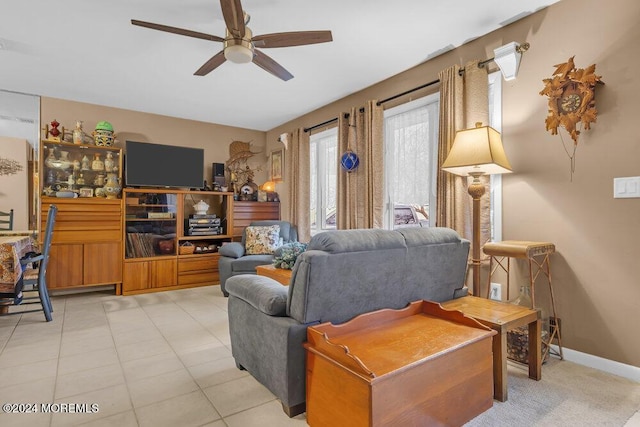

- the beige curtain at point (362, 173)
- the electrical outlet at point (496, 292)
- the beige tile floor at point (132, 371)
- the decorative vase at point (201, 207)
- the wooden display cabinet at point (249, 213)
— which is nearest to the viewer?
the beige tile floor at point (132, 371)

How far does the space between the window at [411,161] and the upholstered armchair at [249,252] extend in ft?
5.70

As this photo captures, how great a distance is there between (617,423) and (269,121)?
16.6ft

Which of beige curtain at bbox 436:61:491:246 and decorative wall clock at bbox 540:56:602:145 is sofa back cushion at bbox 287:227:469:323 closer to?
A: beige curtain at bbox 436:61:491:246

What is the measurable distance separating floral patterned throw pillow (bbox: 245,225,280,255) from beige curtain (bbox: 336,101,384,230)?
1.06 m

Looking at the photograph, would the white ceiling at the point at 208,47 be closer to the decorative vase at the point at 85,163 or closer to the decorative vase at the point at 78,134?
the decorative vase at the point at 78,134

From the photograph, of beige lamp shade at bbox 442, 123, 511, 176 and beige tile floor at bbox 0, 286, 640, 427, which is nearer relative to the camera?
beige tile floor at bbox 0, 286, 640, 427

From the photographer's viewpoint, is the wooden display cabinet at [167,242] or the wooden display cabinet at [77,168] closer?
the wooden display cabinet at [77,168]

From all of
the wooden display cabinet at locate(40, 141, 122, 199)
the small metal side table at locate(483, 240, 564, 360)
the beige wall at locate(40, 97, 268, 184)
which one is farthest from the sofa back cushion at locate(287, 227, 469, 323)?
the beige wall at locate(40, 97, 268, 184)

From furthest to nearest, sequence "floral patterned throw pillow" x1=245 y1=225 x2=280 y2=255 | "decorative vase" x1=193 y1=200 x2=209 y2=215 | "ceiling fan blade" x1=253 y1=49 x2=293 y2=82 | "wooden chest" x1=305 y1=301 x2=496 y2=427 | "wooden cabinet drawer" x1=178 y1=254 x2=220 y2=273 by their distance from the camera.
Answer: "decorative vase" x1=193 y1=200 x2=209 y2=215 → "wooden cabinet drawer" x1=178 y1=254 x2=220 y2=273 → "floral patterned throw pillow" x1=245 y1=225 x2=280 y2=255 → "ceiling fan blade" x1=253 y1=49 x2=293 y2=82 → "wooden chest" x1=305 y1=301 x2=496 y2=427

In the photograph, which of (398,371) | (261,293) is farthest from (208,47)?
(398,371)

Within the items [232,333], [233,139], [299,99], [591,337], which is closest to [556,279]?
[591,337]

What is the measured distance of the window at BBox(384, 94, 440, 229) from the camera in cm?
325

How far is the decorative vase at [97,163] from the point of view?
448 centimetres

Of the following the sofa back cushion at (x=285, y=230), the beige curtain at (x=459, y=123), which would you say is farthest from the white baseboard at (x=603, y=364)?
the sofa back cushion at (x=285, y=230)
